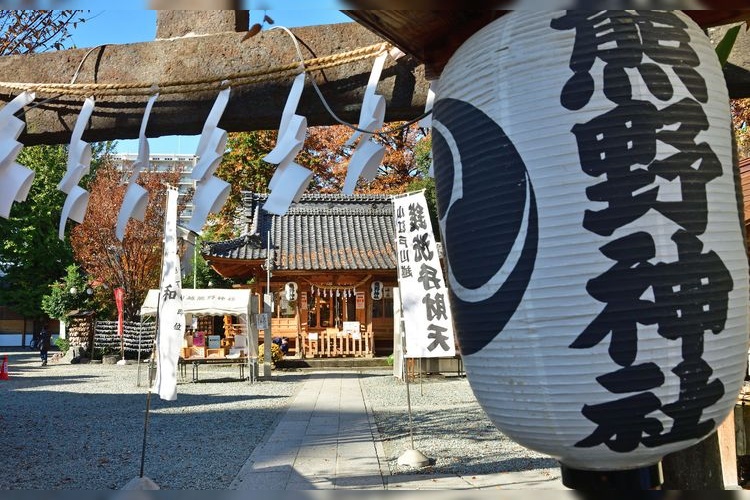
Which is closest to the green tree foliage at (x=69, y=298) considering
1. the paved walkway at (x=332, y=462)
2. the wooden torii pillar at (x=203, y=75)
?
the paved walkway at (x=332, y=462)

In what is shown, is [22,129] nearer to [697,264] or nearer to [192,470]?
[697,264]

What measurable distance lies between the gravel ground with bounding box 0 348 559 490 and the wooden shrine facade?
412 centimetres

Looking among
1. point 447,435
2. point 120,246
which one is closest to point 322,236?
point 120,246

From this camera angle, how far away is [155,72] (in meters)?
3.03

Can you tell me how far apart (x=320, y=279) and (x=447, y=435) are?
12.4m

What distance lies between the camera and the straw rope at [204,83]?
2.79 meters

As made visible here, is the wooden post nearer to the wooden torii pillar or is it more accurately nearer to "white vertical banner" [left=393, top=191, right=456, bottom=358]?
the wooden torii pillar

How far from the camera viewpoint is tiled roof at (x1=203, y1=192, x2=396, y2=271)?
64.4 ft

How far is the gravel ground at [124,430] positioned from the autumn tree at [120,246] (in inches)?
244

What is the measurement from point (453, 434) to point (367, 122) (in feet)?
22.0

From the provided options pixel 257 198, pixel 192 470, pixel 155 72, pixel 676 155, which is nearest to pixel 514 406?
pixel 676 155

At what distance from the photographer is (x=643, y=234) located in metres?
1.58

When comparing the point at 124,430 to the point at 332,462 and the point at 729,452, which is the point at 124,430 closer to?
the point at 332,462

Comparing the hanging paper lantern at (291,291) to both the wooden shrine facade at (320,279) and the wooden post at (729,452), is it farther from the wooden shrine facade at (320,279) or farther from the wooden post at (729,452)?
the wooden post at (729,452)
